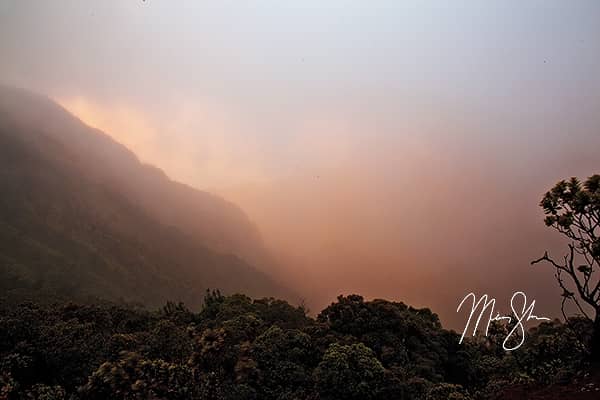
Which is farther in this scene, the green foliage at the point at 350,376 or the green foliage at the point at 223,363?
the green foliage at the point at 350,376

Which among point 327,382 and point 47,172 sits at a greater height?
point 47,172

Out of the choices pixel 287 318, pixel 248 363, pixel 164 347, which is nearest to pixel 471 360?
pixel 287 318

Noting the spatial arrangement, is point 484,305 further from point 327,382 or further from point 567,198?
point 327,382

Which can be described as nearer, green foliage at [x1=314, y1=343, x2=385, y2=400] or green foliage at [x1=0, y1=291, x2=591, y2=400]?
green foliage at [x1=0, y1=291, x2=591, y2=400]

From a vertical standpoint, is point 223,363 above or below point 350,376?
below

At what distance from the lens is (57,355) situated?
21500mm

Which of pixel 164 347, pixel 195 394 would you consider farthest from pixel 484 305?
pixel 164 347

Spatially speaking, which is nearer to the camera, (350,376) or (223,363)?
(350,376)

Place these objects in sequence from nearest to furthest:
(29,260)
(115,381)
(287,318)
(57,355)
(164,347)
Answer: (115,381), (57,355), (164,347), (287,318), (29,260)

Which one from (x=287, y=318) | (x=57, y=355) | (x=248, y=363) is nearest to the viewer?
(x=57, y=355)

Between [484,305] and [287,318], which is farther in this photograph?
[287,318]

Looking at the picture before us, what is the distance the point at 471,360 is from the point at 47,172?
673 ft

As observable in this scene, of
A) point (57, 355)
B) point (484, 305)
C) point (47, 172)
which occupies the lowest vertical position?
point (57, 355)

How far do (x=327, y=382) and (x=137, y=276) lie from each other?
6129 inches
